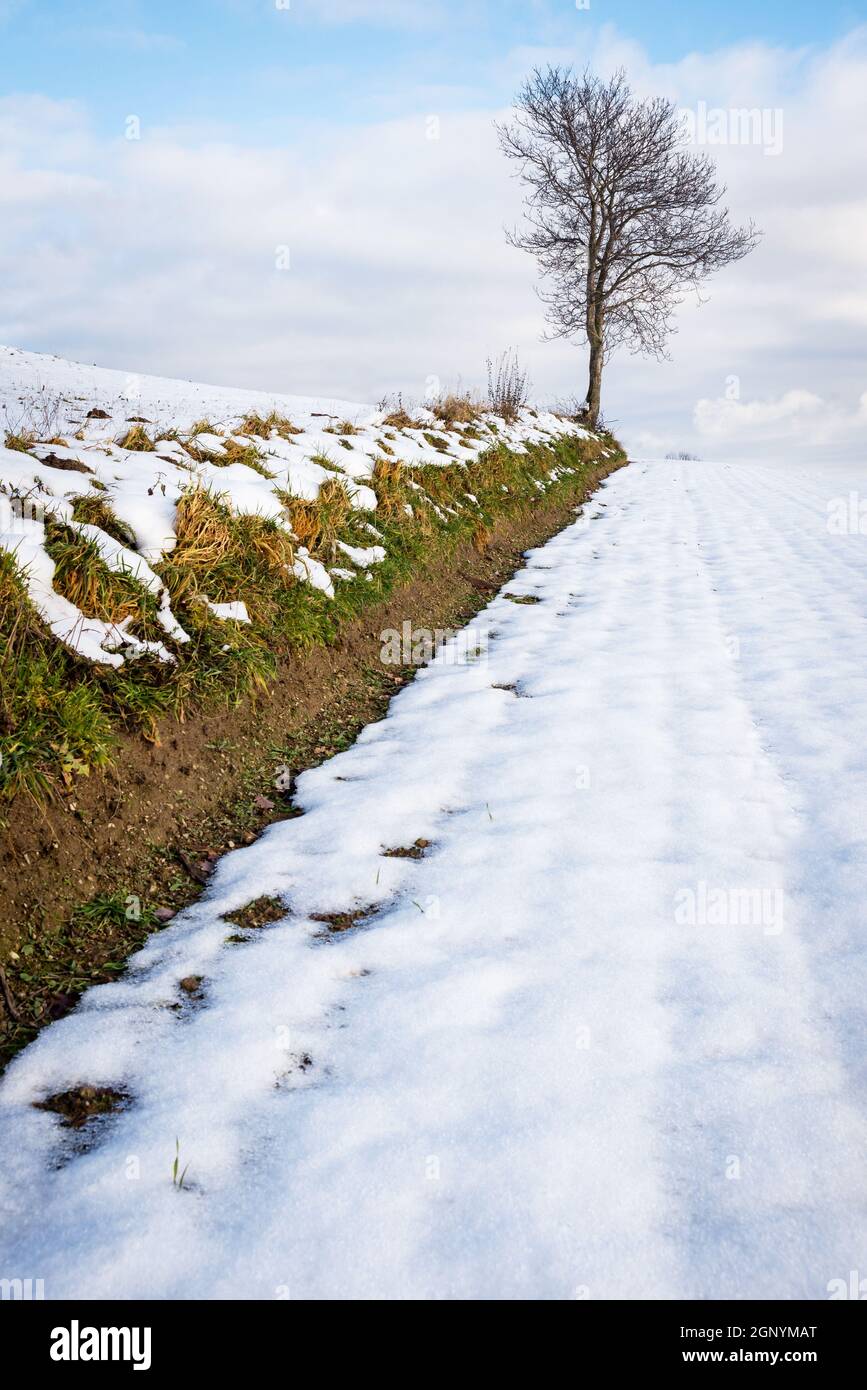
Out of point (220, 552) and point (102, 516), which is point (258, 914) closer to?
point (220, 552)

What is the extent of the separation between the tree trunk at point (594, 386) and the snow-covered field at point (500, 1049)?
871 inches

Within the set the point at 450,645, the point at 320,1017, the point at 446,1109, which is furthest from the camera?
the point at 450,645

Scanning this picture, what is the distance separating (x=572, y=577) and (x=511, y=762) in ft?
15.4

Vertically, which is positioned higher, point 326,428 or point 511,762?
point 326,428

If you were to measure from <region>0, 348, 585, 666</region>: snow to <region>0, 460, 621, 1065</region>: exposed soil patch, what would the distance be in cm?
53

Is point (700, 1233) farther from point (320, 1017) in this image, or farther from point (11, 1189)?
point (11, 1189)

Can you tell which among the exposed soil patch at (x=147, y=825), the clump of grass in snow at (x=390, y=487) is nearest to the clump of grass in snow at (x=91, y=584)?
the exposed soil patch at (x=147, y=825)

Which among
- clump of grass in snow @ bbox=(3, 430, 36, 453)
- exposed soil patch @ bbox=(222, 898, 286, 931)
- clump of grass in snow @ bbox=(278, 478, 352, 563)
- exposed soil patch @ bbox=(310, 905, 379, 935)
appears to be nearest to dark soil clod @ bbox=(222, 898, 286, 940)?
exposed soil patch @ bbox=(222, 898, 286, 931)

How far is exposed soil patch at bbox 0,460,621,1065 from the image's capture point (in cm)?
263

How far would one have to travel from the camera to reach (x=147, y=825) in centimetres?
330

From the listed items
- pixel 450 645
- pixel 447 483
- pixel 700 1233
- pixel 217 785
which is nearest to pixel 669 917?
pixel 700 1233

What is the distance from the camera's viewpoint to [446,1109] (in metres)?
2.06

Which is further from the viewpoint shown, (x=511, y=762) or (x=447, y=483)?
(x=447, y=483)

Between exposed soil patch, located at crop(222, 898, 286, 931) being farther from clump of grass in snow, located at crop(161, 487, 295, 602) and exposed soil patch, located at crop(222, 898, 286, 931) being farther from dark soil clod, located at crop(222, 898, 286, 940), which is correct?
clump of grass in snow, located at crop(161, 487, 295, 602)
